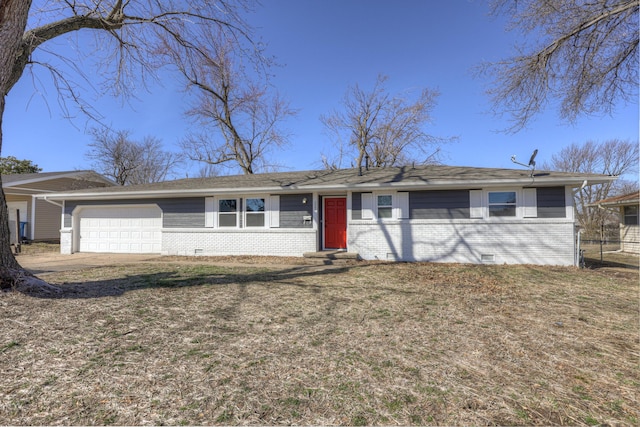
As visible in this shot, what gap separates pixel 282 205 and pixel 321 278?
15.6 ft

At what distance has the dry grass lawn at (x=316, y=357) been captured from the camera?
7.26ft

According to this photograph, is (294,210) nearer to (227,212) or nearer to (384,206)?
(227,212)

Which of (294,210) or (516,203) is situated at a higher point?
(516,203)

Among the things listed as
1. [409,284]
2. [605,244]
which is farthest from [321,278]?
[605,244]

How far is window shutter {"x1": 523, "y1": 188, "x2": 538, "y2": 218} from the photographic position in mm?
9680

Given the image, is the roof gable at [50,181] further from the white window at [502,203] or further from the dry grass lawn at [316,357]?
the white window at [502,203]

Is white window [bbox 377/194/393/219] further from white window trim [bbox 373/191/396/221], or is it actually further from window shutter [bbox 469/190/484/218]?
window shutter [bbox 469/190/484/218]

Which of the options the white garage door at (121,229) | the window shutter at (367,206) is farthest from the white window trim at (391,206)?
the white garage door at (121,229)

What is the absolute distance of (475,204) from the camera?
10070mm

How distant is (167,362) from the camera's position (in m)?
2.89

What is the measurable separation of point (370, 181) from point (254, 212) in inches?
183

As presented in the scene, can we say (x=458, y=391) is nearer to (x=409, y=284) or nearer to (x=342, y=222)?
(x=409, y=284)

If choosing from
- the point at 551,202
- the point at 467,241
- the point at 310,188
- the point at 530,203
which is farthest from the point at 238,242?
the point at 551,202

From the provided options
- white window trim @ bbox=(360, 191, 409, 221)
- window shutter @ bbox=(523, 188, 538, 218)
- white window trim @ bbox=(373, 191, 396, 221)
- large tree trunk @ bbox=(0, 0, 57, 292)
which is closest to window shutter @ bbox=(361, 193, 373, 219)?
white window trim @ bbox=(360, 191, 409, 221)
